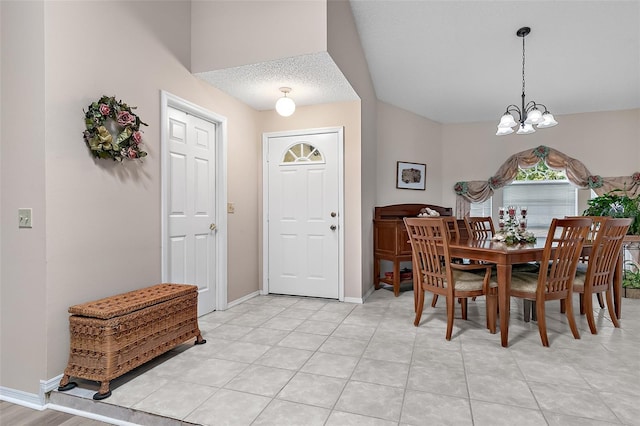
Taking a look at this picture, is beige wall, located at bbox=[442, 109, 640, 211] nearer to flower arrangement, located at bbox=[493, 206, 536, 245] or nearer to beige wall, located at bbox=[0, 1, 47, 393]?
flower arrangement, located at bbox=[493, 206, 536, 245]

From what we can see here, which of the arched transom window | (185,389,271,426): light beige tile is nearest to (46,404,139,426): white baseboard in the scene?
(185,389,271,426): light beige tile

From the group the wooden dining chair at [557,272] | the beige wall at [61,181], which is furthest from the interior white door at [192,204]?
the wooden dining chair at [557,272]

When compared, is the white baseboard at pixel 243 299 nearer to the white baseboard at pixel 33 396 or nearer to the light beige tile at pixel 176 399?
the light beige tile at pixel 176 399

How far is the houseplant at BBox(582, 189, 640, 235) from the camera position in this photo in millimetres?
4352

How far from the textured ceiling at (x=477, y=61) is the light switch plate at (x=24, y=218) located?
1.87 meters

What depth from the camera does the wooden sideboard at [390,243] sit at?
433cm

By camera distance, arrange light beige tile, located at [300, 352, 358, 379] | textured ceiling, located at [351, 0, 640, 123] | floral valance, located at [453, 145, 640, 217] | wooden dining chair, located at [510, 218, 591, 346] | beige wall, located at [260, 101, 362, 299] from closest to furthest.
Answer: light beige tile, located at [300, 352, 358, 379], wooden dining chair, located at [510, 218, 591, 346], textured ceiling, located at [351, 0, 640, 123], beige wall, located at [260, 101, 362, 299], floral valance, located at [453, 145, 640, 217]

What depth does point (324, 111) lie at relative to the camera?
4121 millimetres

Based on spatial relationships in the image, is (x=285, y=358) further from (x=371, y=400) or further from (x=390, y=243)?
Result: (x=390, y=243)

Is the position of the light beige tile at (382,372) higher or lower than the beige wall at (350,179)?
lower

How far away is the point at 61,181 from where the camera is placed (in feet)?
6.71

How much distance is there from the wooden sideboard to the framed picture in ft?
1.60

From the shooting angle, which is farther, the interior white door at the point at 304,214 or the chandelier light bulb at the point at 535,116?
the interior white door at the point at 304,214

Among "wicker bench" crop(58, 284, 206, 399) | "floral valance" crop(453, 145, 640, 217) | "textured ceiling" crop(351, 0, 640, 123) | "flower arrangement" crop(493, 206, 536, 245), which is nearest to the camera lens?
"wicker bench" crop(58, 284, 206, 399)
